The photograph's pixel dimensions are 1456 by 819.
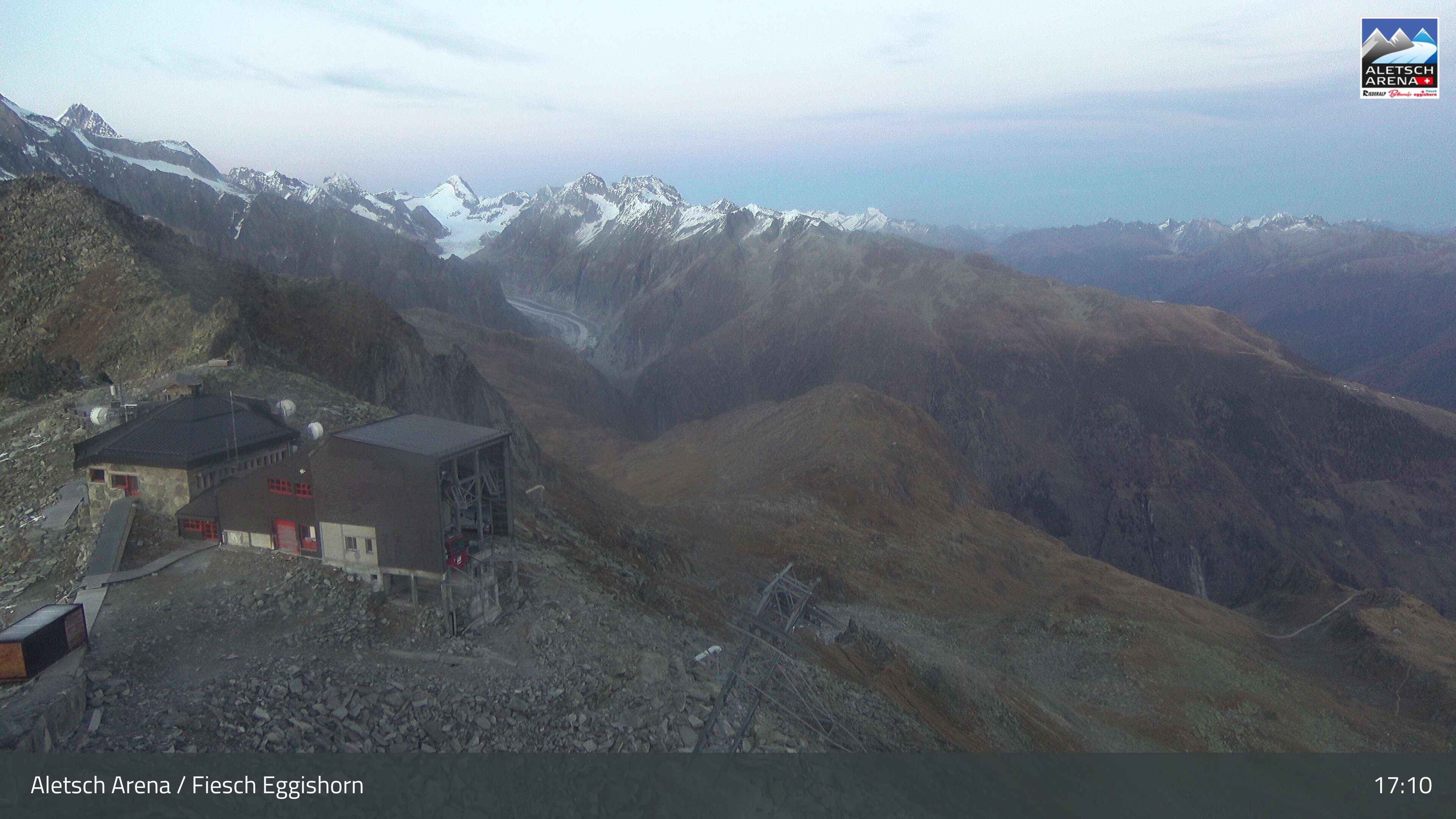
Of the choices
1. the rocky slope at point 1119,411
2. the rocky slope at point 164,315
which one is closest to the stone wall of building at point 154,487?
the rocky slope at point 164,315

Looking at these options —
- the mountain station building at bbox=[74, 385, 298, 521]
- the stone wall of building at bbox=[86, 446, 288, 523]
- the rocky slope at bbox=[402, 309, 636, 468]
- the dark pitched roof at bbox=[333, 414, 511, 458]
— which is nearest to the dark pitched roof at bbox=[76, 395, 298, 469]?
the mountain station building at bbox=[74, 385, 298, 521]

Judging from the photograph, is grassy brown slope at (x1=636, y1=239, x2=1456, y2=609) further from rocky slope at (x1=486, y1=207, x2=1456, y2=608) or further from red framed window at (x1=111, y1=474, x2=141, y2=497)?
red framed window at (x1=111, y1=474, x2=141, y2=497)

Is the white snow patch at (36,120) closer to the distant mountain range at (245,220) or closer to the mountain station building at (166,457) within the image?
the distant mountain range at (245,220)

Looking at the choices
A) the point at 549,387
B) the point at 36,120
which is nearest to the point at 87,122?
the point at 36,120

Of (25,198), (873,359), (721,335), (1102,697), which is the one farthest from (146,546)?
(721,335)

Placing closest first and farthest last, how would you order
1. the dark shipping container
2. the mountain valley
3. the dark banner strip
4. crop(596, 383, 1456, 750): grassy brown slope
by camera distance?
the dark banner strip < the dark shipping container < the mountain valley < crop(596, 383, 1456, 750): grassy brown slope

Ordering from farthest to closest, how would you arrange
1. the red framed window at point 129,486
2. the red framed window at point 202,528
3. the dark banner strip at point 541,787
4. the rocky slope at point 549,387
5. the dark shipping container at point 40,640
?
the rocky slope at point 549,387 < the red framed window at point 129,486 < the red framed window at point 202,528 < the dark shipping container at point 40,640 < the dark banner strip at point 541,787
